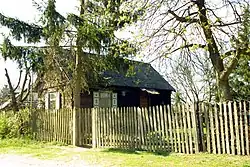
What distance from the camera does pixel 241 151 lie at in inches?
389

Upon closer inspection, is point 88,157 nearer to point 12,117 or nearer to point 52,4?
point 52,4

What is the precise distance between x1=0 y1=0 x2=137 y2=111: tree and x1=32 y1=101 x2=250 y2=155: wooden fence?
223 centimetres

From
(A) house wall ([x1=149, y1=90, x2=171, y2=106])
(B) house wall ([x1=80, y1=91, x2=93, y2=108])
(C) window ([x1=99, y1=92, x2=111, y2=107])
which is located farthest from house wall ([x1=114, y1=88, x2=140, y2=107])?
(B) house wall ([x1=80, y1=91, x2=93, y2=108])

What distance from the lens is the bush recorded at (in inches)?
681

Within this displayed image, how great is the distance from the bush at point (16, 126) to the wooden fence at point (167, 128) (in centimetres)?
305

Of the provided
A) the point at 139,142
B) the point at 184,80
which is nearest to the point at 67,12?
the point at 139,142

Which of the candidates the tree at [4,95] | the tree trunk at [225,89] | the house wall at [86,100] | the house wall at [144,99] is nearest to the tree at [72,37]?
the tree trunk at [225,89]

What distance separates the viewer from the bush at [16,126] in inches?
681

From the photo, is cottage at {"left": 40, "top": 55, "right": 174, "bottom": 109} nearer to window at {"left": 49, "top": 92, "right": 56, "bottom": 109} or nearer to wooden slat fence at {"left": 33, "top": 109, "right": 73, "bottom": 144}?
window at {"left": 49, "top": 92, "right": 56, "bottom": 109}

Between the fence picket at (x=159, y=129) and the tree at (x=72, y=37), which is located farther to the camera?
the tree at (x=72, y=37)

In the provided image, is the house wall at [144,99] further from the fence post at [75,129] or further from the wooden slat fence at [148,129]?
the wooden slat fence at [148,129]

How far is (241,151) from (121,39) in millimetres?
7631

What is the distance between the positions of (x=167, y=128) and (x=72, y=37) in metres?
6.56

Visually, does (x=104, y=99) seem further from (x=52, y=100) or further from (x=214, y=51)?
(x=214, y=51)
